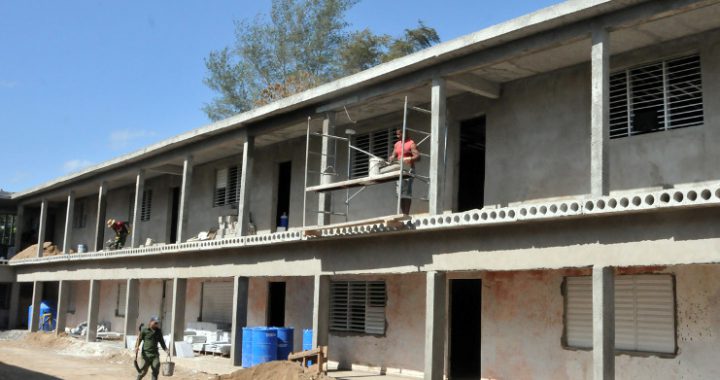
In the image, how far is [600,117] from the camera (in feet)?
32.3

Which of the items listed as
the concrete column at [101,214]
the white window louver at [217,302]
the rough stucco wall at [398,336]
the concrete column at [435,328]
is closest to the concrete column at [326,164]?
the rough stucco wall at [398,336]

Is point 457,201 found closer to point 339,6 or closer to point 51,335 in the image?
point 51,335

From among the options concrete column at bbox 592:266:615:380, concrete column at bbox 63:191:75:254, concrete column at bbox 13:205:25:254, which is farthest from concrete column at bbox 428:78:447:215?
concrete column at bbox 13:205:25:254

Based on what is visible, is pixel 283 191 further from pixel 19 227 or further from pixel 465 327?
pixel 19 227

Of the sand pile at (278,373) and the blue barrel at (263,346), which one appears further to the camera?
the blue barrel at (263,346)

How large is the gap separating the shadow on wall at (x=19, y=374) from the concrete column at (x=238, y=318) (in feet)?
12.6

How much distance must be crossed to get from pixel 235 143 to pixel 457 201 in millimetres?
6913

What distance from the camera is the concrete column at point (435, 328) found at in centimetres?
1200

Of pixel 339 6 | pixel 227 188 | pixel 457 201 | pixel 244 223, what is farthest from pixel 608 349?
pixel 339 6

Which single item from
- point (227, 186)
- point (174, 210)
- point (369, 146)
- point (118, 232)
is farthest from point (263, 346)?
point (118, 232)

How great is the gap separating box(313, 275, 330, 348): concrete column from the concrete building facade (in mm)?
40

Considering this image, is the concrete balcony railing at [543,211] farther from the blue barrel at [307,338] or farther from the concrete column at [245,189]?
the blue barrel at [307,338]

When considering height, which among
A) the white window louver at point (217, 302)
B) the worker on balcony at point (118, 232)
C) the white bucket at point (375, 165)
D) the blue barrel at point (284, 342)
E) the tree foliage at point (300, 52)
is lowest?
the blue barrel at point (284, 342)

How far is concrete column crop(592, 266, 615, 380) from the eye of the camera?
372 inches
